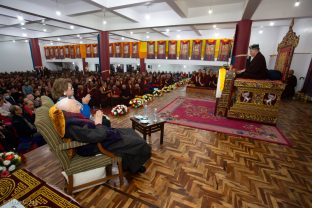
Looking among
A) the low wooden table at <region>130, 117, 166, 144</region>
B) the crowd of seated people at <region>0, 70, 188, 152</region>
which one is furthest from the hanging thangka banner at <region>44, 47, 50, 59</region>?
the low wooden table at <region>130, 117, 166, 144</region>

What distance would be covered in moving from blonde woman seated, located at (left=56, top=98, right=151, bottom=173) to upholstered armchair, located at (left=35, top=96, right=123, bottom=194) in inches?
2.9

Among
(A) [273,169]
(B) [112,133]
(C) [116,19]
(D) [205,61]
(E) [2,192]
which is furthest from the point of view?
(D) [205,61]

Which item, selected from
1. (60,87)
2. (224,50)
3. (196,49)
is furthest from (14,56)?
(224,50)

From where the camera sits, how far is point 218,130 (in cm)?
418

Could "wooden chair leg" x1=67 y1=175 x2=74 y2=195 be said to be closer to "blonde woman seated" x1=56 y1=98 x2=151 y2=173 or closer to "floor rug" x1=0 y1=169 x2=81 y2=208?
"floor rug" x1=0 y1=169 x2=81 y2=208

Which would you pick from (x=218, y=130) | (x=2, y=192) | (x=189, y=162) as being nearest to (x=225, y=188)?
(x=189, y=162)

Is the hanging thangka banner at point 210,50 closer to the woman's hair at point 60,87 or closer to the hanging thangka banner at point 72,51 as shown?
the woman's hair at point 60,87

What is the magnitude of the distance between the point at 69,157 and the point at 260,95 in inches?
202

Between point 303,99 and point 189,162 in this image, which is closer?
point 189,162

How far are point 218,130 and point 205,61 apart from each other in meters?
9.92

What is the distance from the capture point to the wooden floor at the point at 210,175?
2.05 meters

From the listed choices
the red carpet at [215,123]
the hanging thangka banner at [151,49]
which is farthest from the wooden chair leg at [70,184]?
the hanging thangka banner at [151,49]

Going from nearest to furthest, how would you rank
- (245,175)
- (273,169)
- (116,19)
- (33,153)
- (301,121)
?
(245,175)
(273,169)
(33,153)
(301,121)
(116,19)

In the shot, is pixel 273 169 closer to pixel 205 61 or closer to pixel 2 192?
pixel 2 192
